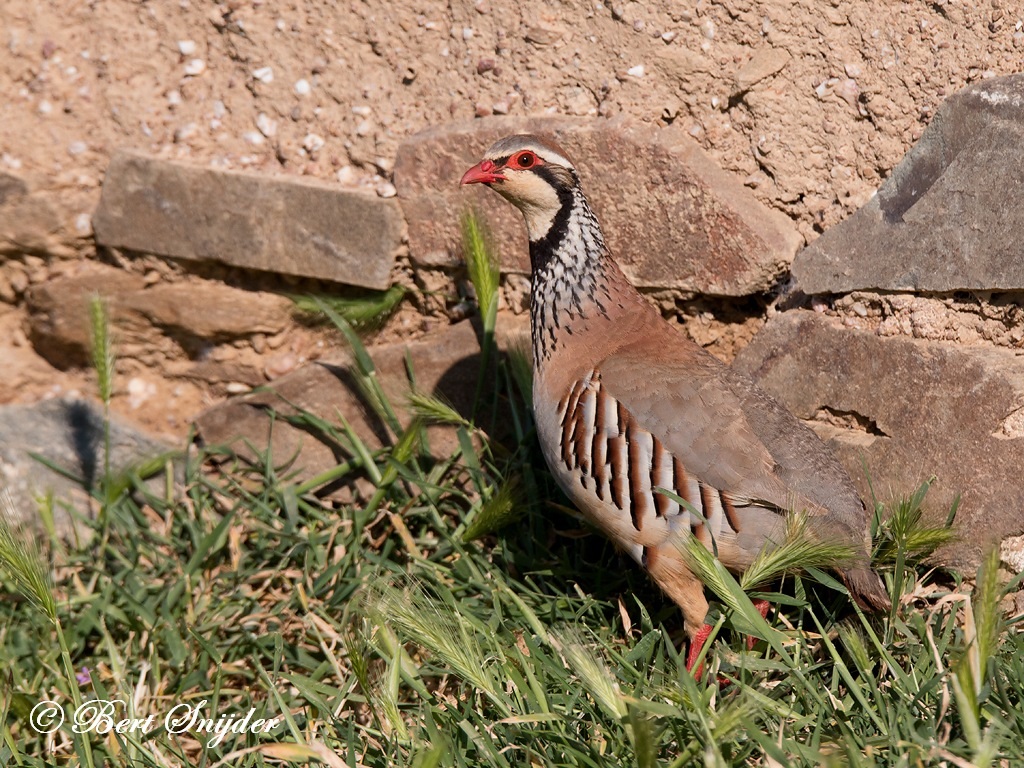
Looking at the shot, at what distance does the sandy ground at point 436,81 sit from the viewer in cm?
312

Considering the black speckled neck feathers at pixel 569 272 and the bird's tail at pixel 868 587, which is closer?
the bird's tail at pixel 868 587

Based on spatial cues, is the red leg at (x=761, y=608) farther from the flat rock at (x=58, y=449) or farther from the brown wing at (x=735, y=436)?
the flat rock at (x=58, y=449)

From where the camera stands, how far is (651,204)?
3373mm

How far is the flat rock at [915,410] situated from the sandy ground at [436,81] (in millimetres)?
393

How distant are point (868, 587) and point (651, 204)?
1341 mm

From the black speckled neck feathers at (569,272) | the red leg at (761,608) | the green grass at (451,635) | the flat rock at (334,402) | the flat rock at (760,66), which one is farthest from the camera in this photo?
the flat rock at (334,402)

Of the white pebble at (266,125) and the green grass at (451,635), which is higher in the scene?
the white pebble at (266,125)

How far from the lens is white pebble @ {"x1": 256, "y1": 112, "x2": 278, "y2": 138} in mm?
3967

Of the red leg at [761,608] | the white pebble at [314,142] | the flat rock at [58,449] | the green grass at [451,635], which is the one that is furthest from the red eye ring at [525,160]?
the flat rock at [58,449]

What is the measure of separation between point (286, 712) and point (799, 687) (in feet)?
3.76

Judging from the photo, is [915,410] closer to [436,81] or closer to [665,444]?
[665,444]

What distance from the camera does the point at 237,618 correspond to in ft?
11.1

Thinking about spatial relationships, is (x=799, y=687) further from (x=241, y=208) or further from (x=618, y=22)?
(x=241, y=208)

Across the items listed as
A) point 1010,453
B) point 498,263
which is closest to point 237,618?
point 498,263
